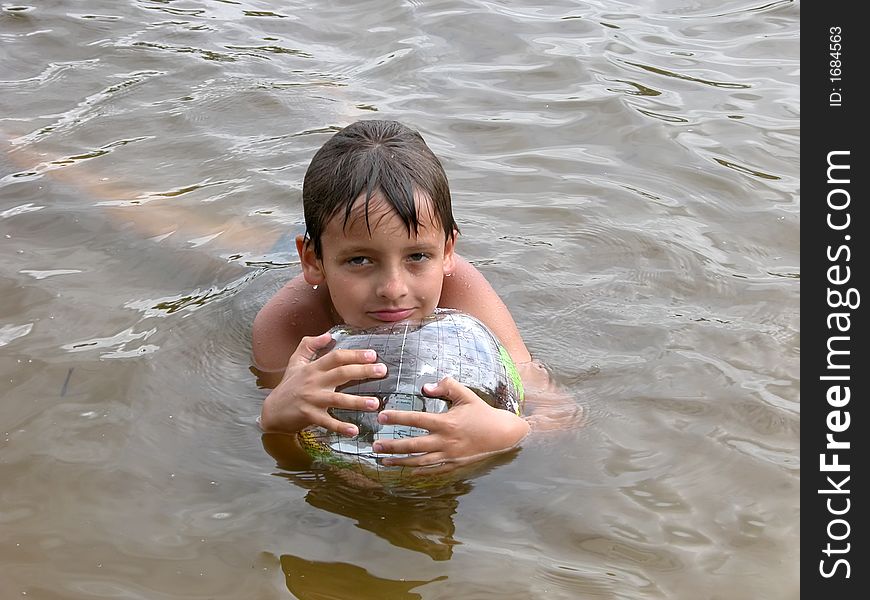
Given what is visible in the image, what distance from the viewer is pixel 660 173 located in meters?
6.81

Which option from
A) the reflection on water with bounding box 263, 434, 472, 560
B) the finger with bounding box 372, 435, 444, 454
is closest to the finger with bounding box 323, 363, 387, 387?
the finger with bounding box 372, 435, 444, 454

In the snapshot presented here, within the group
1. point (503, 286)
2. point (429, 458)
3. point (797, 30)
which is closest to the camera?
point (429, 458)

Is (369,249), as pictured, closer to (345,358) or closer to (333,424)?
(345,358)

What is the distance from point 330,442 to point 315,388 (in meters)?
0.21

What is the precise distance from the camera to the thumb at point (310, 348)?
3990mm

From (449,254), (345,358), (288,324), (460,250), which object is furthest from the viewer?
(460,250)

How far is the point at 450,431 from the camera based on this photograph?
3.67 metres

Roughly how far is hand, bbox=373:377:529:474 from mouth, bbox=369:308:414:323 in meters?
0.51

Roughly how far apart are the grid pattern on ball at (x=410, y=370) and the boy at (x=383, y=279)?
6cm

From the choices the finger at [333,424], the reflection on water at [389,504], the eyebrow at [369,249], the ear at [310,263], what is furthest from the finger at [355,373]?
the ear at [310,263]

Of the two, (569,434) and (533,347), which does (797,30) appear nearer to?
(533,347)

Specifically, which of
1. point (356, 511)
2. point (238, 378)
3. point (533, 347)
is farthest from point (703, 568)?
point (238, 378)

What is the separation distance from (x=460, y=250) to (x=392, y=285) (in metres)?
2.05

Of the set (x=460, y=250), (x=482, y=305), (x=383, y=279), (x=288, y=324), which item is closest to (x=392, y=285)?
(x=383, y=279)
